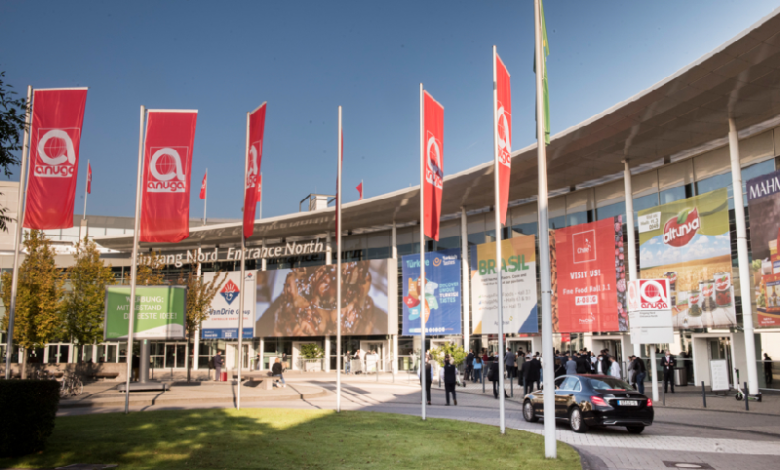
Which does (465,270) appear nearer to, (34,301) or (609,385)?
(34,301)

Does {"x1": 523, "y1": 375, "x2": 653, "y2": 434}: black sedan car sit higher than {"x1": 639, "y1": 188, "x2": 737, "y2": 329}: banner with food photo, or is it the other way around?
{"x1": 639, "y1": 188, "x2": 737, "y2": 329}: banner with food photo

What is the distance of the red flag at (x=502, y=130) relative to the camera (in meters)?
13.9

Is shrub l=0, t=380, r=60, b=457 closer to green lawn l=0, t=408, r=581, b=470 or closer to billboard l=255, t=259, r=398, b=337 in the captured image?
green lawn l=0, t=408, r=581, b=470

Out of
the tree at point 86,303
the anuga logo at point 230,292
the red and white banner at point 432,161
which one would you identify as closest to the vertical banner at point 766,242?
the red and white banner at point 432,161

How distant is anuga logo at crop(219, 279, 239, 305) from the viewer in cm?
4825

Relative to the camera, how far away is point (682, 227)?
85.0 ft

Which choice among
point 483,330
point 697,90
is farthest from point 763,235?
point 483,330

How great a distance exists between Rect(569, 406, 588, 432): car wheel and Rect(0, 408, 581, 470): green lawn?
5.97 ft

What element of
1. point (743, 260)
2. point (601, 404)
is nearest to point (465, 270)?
point (743, 260)

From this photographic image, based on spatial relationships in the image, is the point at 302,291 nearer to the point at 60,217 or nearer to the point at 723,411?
the point at 60,217

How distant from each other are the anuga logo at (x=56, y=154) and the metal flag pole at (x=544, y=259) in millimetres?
14052

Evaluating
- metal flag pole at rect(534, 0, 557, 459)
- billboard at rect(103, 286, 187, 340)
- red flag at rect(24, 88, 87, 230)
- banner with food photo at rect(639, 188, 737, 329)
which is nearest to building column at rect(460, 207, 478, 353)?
banner with food photo at rect(639, 188, 737, 329)

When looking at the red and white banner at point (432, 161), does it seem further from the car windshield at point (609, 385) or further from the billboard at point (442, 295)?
the billboard at point (442, 295)

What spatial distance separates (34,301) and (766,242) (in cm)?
3233
